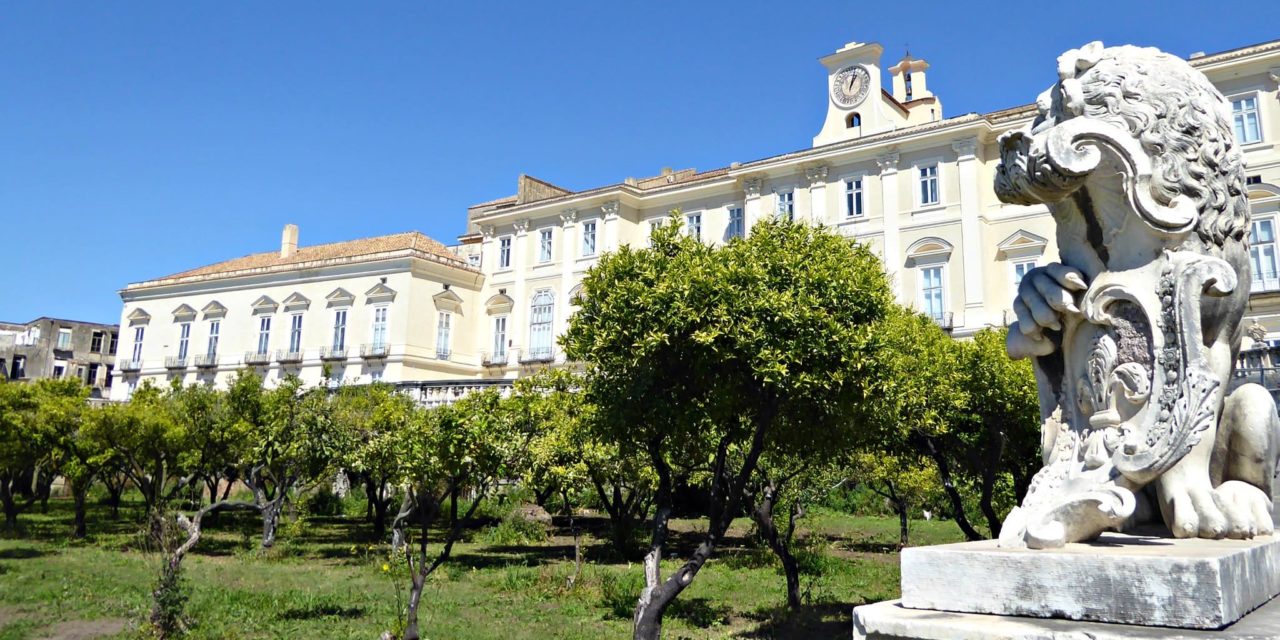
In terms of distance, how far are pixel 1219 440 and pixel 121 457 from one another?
25.3 meters

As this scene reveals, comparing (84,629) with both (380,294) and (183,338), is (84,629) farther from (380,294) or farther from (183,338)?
(183,338)

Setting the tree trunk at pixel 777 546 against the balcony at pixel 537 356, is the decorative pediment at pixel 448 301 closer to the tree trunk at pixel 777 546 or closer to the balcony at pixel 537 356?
the balcony at pixel 537 356

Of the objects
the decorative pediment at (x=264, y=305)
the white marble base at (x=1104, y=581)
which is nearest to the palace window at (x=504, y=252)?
the decorative pediment at (x=264, y=305)

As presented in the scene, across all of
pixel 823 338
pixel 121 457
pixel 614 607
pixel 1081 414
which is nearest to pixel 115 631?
pixel 614 607

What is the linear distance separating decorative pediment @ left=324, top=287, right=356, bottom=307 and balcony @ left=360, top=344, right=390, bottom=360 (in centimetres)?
235

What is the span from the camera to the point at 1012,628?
8.39 feet

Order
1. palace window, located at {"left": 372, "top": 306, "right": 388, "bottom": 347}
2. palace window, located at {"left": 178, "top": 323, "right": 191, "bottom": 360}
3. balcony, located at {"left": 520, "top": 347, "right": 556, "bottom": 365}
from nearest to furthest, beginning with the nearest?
1. balcony, located at {"left": 520, "top": 347, "right": 556, "bottom": 365}
2. palace window, located at {"left": 372, "top": 306, "right": 388, "bottom": 347}
3. palace window, located at {"left": 178, "top": 323, "right": 191, "bottom": 360}

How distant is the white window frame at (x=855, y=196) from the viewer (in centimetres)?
3194

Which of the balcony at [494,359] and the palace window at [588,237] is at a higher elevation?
the palace window at [588,237]

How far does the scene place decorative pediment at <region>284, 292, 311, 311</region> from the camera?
41.0 m

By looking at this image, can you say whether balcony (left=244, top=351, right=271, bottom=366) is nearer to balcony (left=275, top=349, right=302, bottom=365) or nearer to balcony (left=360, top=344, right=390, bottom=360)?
balcony (left=275, top=349, right=302, bottom=365)

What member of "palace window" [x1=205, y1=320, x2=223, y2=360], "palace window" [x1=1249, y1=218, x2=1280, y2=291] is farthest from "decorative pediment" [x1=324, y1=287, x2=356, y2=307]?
"palace window" [x1=1249, y1=218, x2=1280, y2=291]

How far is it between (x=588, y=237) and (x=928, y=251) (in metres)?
14.5

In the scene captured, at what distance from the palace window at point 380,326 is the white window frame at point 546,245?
719 centimetres
